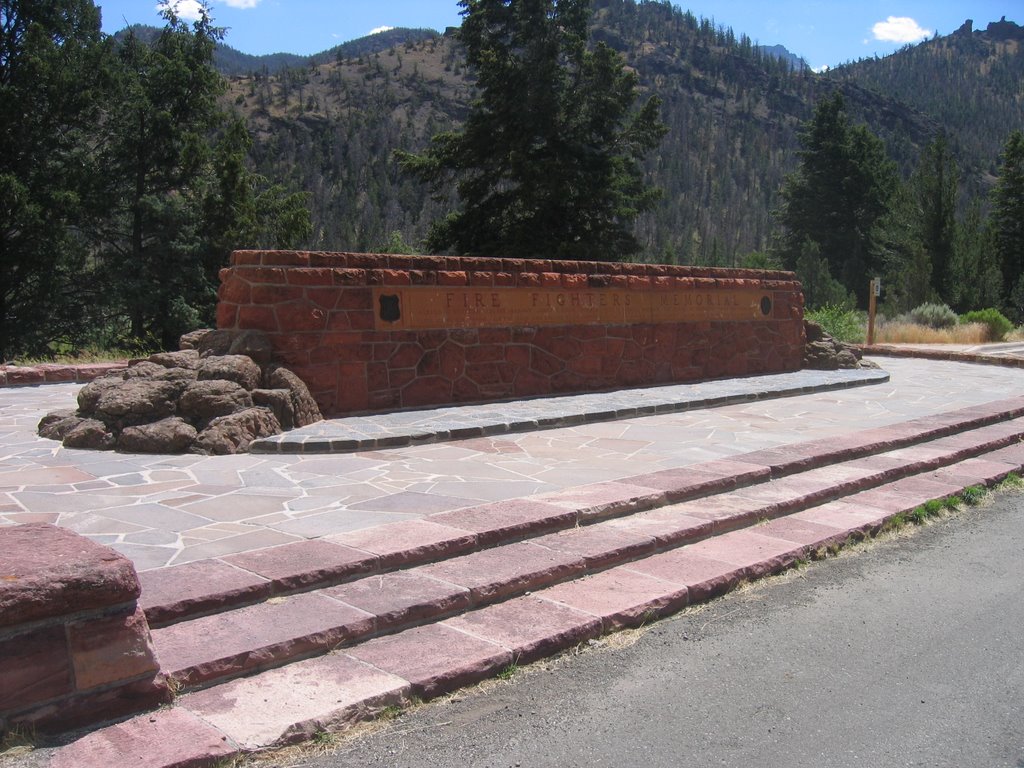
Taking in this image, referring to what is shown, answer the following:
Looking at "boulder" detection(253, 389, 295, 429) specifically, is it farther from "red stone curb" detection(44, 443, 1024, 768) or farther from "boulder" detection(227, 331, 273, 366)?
"red stone curb" detection(44, 443, 1024, 768)

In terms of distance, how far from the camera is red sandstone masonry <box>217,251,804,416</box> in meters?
8.11

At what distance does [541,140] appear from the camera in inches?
973

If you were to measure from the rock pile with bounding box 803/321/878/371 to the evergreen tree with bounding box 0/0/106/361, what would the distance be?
53.3 feet

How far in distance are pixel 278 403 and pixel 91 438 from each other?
1370mm

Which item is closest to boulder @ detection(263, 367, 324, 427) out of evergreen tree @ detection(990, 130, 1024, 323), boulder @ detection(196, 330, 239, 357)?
boulder @ detection(196, 330, 239, 357)

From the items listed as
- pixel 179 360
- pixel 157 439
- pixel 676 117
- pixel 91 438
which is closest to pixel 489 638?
pixel 157 439

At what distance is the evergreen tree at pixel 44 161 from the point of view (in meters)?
21.2

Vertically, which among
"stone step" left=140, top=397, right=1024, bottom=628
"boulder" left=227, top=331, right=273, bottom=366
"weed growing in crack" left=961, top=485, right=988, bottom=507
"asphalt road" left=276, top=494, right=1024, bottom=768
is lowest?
"asphalt road" left=276, top=494, right=1024, bottom=768

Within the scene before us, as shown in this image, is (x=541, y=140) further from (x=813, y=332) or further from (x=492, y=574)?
(x=492, y=574)

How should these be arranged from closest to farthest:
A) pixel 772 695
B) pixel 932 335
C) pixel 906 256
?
1. pixel 772 695
2. pixel 932 335
3. pixel 906 256

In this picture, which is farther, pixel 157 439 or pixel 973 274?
pixel 973 274

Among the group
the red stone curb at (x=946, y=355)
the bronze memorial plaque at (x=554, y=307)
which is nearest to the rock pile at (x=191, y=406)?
the bronze memorial plaque at (x=554, y=307)

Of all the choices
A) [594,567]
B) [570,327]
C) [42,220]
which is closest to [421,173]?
[42,220]

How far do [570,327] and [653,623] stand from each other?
630 centimetres
